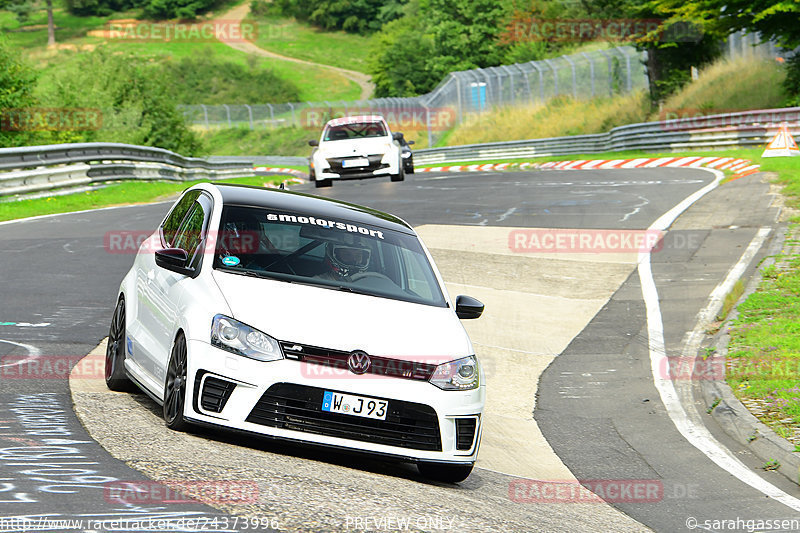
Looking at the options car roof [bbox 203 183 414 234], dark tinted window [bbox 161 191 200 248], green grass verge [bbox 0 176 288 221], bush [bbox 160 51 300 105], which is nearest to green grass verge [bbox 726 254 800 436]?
car roof [bbox 203 183 414 234]

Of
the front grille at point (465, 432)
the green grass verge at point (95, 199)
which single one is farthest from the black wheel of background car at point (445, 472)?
the green grass verge at point (95, 199)

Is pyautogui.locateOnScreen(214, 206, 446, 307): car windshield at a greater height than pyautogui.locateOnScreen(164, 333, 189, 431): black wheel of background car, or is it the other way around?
pyautogui.locateOnScreen(214, 206, 446, 307): car windshield

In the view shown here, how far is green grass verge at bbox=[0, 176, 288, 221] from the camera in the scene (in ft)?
70.2

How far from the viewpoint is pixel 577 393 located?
33.2ft

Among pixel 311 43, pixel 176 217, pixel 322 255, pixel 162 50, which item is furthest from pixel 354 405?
pixel 311 43

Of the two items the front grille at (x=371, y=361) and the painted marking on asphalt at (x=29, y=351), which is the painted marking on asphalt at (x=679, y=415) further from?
the painted marking on asphalt at (x=29, y=351)

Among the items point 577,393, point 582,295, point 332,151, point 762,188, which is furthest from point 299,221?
point 332,151

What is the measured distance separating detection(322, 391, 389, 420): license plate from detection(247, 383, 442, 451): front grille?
0.08ft

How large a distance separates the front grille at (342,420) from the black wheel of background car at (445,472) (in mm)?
214

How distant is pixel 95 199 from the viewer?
2489cm

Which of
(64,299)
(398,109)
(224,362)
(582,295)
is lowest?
(398,109)

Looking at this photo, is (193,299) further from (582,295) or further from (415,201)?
(415,201)

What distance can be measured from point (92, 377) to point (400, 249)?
2.66m

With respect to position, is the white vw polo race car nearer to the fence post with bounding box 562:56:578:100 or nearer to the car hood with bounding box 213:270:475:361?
the car hood with bounding box 213:270:475:361
